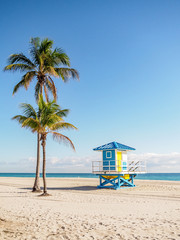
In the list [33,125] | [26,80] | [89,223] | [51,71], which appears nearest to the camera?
[89,223]

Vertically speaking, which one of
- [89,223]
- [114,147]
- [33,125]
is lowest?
[89,223]

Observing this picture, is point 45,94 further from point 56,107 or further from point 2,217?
point 2,217

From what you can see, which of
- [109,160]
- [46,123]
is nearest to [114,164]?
[109,160]

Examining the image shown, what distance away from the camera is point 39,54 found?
18.7 m

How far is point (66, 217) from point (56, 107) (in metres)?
8.78

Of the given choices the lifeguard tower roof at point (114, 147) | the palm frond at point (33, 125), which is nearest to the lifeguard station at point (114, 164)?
the lifeguard tower roof at point (114, 147)

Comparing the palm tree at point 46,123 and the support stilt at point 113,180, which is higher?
the palm tree at point 46,123

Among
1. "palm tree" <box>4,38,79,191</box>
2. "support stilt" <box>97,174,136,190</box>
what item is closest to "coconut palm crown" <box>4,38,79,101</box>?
"palm tree" <box>4,38,79,191</box>

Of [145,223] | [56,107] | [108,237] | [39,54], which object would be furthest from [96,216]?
[39,54]

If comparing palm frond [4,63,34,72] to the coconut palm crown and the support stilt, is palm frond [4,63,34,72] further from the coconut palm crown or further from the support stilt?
the support stilt

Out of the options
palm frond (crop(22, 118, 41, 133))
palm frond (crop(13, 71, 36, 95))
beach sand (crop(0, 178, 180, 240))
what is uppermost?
palm frond (crop(13, 71, 36, 95))

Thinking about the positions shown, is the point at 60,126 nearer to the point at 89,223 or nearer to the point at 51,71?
the point at 51,71

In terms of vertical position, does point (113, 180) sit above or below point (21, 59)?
below

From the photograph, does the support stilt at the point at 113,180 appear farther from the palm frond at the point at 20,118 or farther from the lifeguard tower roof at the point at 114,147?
the palm frond at the point at 20,118
